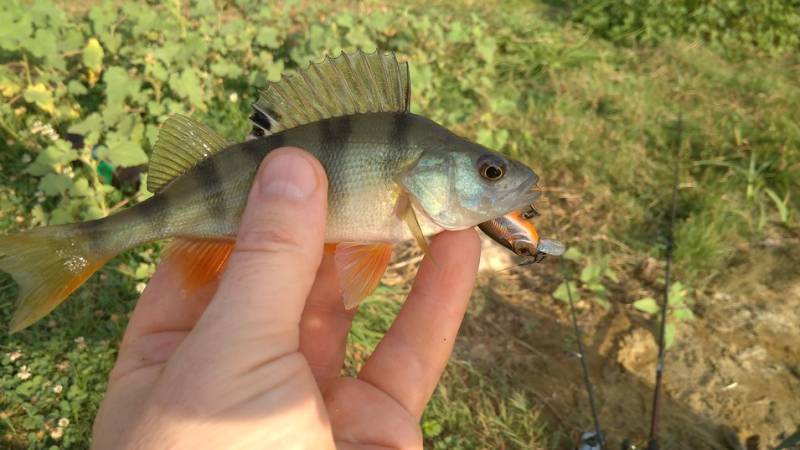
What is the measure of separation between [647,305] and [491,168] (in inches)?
82.6

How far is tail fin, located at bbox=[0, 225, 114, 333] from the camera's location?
199 cm

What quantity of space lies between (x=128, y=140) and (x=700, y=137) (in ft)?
14.7

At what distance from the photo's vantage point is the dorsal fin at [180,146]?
6.94 feet

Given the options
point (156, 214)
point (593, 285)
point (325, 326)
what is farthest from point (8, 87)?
point (593, 285)

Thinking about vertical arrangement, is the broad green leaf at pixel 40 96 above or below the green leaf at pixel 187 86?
above

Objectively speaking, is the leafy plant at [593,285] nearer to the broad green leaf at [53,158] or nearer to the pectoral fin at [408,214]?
the pectoral fin at [408,214]

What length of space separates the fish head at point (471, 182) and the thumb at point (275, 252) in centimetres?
40

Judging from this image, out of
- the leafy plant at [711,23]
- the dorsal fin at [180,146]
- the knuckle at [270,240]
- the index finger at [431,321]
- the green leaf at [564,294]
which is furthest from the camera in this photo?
the leafy plant at [711,23]

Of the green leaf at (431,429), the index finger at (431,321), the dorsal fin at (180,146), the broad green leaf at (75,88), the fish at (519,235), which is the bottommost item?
the green leaf at (431,429)

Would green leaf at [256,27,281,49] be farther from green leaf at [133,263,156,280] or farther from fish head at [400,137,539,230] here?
fish head at [400,137,539,230]

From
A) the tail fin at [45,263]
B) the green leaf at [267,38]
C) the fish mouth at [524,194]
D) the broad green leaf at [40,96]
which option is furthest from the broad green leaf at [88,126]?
the fish mouth at [524,194]

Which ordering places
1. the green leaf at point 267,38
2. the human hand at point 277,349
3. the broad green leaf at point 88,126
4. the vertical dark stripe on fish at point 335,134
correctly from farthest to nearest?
the green leaf at point 267,38, the broad green leaf at point 88,126, the vertical dark stripe on fish at point 335,134, the human hand at point 277,349

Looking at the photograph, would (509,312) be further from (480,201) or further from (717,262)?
(480,201)

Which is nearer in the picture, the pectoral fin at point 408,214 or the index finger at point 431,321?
the pectoral fin at point 408,214
